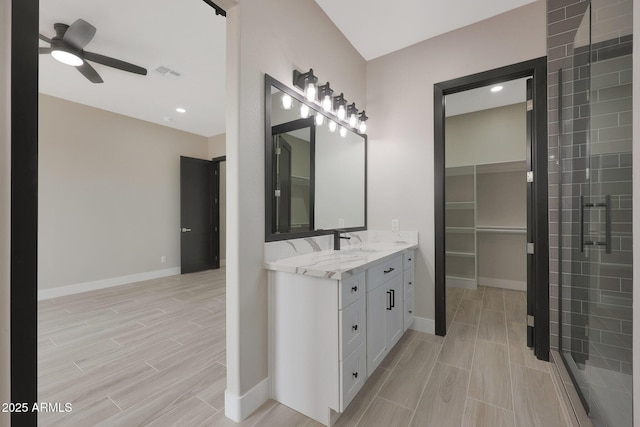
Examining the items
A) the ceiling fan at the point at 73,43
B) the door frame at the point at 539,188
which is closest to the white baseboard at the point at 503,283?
the door frame at the point at 539,188

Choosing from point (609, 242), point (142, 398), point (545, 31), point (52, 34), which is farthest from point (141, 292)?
point (545, 31)

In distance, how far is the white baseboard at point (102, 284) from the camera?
363cm

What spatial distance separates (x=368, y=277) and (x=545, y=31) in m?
2.48

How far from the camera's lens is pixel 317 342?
56.4 inches

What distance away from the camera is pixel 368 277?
165cm

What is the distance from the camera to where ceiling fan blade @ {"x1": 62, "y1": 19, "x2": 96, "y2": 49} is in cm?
206

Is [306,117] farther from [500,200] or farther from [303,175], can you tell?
[500,200]

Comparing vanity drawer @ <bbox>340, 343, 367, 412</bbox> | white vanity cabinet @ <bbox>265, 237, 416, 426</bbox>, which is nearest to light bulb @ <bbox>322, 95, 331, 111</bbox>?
white vanity cabinet @ <bbox>265, 237, 416, 426</bbox>

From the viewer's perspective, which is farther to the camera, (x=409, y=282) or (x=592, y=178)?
(x=409, y=282)

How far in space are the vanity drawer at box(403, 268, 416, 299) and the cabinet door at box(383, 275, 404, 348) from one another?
0.35 ft

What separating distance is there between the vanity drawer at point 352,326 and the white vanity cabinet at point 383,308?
0.28 feet

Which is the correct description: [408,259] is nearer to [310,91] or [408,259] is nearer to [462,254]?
[310,91]

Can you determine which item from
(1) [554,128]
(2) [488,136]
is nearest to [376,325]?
(1) [554,128]

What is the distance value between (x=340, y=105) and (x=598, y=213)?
6.47 feet
